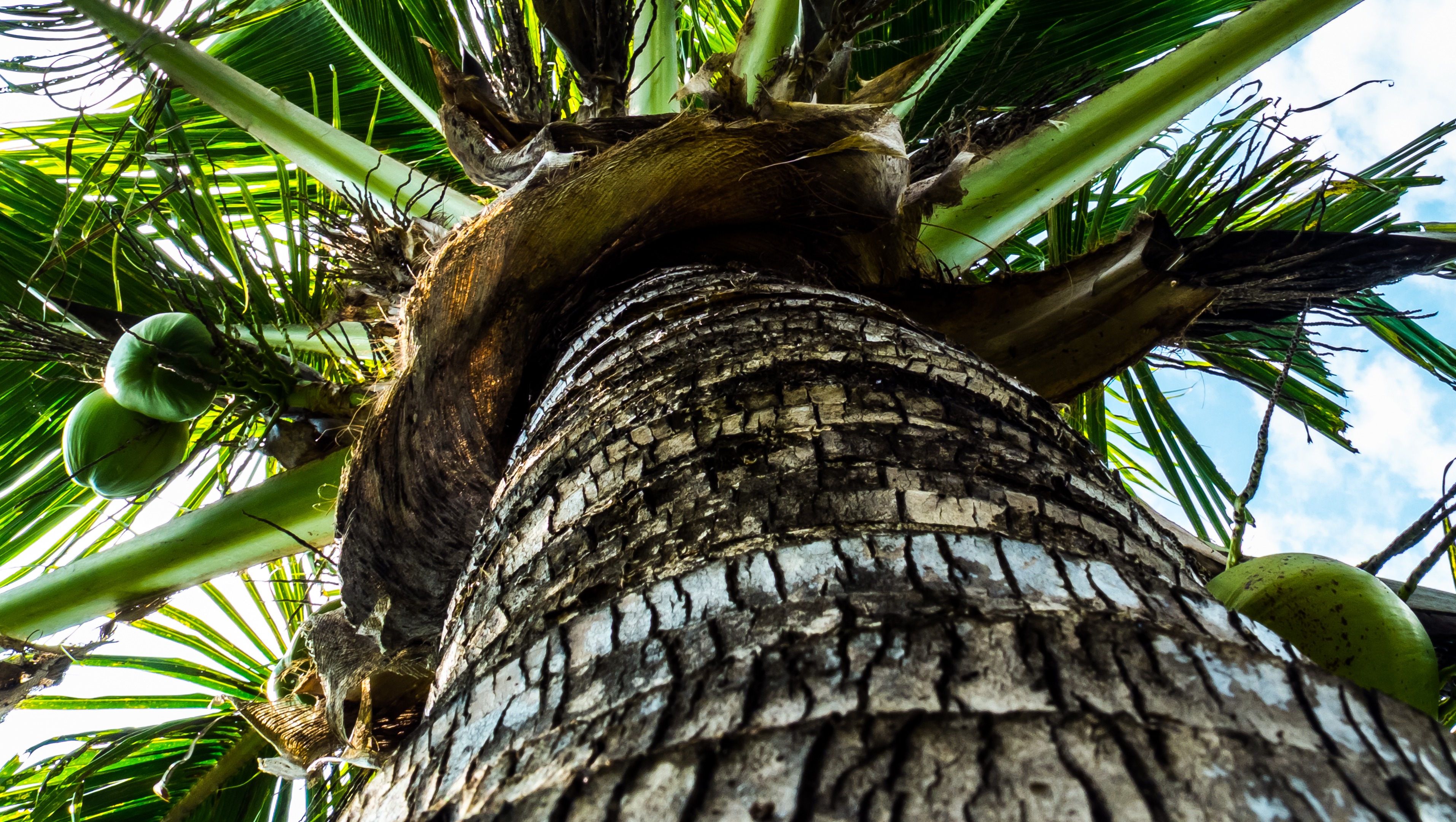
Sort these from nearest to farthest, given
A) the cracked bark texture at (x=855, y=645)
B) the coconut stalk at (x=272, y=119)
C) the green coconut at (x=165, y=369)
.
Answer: the cracked bark texture at (x=855, y=645) → the green coconut at (x=165, y=369) → the coconut stalk at (x=272, y=119)

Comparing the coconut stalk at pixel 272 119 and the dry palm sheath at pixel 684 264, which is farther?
the coconut stalk at pixel 272 119

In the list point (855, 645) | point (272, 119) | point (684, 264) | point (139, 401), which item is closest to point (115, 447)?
point (139, 401)

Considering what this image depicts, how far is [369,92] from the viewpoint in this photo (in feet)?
12.4

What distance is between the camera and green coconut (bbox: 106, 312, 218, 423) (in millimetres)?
1894

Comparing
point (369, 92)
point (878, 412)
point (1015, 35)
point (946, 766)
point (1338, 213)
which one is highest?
point (369, 92)

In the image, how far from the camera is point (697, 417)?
0.76 metres

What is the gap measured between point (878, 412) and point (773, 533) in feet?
0.64

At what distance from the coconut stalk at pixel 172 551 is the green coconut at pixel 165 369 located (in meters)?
0.24

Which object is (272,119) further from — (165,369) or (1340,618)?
(1340,618)

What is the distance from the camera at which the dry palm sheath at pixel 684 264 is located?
4.33 feet

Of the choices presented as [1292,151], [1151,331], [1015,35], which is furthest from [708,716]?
[1015,35]

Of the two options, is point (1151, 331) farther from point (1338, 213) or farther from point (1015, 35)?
point (1015, 35)

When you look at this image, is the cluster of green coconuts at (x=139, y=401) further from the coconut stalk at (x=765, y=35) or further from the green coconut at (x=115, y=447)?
the coconut stalk at (x=765, y=35)

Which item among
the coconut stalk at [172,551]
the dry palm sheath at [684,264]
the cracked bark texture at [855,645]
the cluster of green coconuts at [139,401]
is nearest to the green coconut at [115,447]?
the cluster of green coconuts at [139,401]
